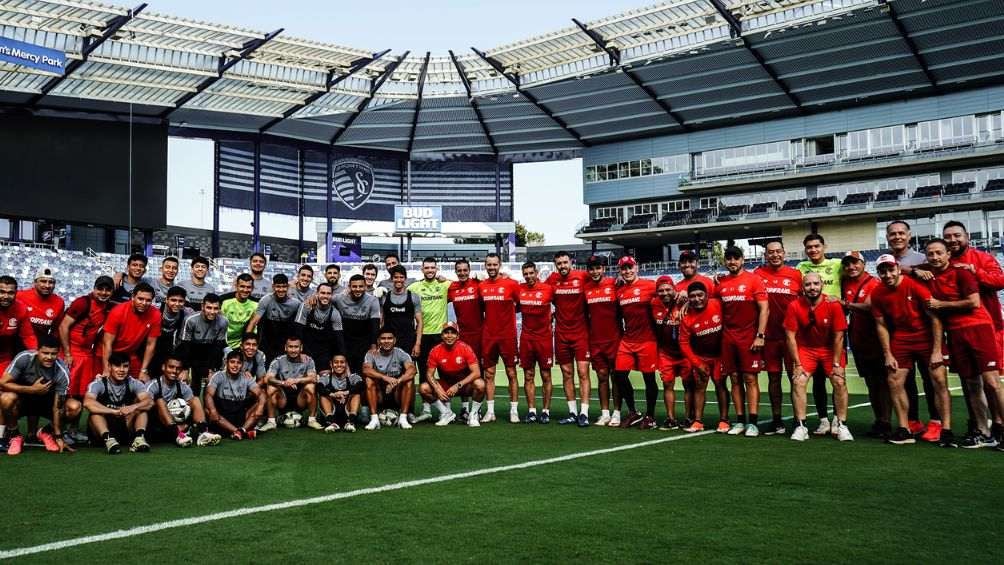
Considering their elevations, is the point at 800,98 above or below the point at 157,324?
above

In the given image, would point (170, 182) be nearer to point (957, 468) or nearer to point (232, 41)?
point (232, 41)

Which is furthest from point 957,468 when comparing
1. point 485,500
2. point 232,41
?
point 232,41

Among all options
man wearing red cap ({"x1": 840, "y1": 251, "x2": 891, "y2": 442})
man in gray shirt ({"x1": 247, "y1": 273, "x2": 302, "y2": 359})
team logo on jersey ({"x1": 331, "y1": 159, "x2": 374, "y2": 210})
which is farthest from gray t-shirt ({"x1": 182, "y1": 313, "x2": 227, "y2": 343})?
team logo on jersey ({"x1": 331, "y1": 159, "x2": 374, "y2": 210})

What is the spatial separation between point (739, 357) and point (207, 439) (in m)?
5.64

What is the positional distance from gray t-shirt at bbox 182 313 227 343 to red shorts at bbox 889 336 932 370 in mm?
7321

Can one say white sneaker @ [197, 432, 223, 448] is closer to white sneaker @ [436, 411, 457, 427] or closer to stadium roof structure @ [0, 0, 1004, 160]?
white sneaker @ [436, 411, 457, 427]

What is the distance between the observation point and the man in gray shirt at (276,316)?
10.2 metres

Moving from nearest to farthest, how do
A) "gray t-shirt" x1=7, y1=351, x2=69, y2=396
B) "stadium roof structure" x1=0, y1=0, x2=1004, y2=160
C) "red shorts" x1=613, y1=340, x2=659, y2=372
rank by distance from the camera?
"gray t-shirt" x1=7, y1=351, x2=69, y2=396 < "red shorts" x1=613, y1=340, x2=659, y2=372 < "stadium roof structure" x1=0, y1=0, x2=1004, y2=160

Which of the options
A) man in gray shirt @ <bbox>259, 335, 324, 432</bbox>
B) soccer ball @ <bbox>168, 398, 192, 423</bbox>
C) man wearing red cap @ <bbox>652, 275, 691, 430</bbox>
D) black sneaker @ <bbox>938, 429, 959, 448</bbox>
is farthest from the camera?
man in gray shirt @ <bbox>259, 335, 324, 432</bbox>

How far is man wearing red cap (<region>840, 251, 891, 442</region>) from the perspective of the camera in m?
8.66

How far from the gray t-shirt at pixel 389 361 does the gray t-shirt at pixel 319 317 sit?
0.54 meters

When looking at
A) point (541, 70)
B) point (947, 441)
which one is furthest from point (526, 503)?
point (541, 70)

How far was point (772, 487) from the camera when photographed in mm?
5883

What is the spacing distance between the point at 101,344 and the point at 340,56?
31.5 metres
